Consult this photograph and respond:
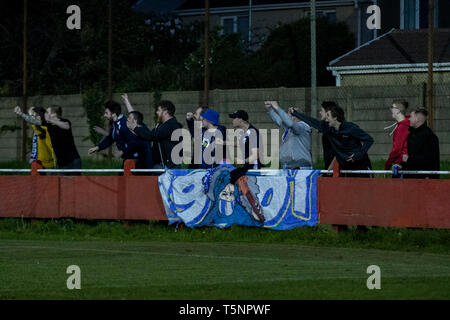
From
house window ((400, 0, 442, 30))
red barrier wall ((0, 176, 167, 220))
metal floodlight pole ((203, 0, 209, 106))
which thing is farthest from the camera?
house window ((400, 0, 442, 30))

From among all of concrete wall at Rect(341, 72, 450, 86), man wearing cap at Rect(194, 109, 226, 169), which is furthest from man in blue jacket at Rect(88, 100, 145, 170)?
concrete wall at Rect(341, 72, 450, 86)

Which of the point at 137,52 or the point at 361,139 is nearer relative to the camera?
the point at 361,139

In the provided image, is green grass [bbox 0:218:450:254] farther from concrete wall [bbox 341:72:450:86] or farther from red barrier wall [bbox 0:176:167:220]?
concrete wall [bbox 341:72:450:86]

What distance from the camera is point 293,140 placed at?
15750 millimetres

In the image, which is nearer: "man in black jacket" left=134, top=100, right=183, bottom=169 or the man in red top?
the man in red top

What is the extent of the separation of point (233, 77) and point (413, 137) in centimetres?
1644

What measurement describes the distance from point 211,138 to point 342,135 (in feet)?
6.73

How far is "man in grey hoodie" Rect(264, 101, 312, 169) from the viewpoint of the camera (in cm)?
1555

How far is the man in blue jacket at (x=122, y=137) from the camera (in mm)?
17188

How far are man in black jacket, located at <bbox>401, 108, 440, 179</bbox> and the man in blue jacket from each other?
478 cm

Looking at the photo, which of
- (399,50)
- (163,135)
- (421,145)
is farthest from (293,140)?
(399,50)

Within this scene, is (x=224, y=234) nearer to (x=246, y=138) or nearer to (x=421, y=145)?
(x=246, y=138)

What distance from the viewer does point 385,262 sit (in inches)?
503

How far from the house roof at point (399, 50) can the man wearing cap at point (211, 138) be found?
1327cm
